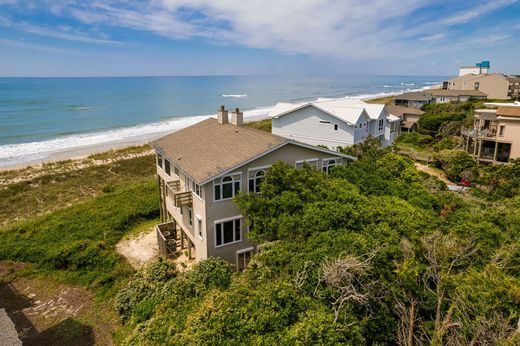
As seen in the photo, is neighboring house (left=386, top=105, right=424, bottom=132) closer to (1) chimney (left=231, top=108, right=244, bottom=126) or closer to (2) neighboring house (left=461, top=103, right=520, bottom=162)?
(2) neighboring house (left=461, top=103, right=520, bottom=162)

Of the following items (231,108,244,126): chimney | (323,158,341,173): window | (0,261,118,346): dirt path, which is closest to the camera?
(0,261,118,346): dirt path

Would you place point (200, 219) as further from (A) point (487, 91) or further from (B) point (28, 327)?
(A) point (487, 91)

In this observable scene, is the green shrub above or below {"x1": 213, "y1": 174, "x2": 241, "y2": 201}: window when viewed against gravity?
below

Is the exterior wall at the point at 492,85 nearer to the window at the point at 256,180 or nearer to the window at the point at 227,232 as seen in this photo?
the window at the point at 256,180

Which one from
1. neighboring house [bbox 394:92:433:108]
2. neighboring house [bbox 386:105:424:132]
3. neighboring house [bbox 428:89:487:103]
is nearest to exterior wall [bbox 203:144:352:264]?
neighboring house [bbox 386:105:424:132]

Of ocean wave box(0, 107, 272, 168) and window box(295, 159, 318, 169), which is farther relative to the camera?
ocean wave box(0, 107, 272, 168)

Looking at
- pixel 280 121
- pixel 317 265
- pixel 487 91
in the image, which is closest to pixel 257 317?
pixel 317 265

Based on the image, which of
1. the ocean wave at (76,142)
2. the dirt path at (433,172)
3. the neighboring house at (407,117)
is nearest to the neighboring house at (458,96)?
the neighboring house at (407,117)
